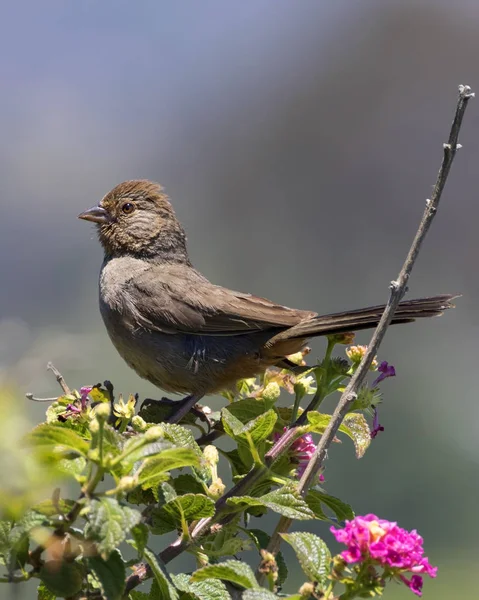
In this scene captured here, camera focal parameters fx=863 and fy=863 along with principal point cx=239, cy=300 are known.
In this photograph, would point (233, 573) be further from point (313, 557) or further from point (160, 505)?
point (160, 505)

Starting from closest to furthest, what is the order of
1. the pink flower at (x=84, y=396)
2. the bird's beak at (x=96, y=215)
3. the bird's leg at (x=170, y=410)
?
1. the pink flower at (x=84, y=396)
2. the bird's leg at (x=170, y=410)
3. the bird's beak at (x=96, y=215)

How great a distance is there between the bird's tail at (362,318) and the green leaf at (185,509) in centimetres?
130

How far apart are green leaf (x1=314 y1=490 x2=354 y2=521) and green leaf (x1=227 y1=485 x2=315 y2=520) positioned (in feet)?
0.77

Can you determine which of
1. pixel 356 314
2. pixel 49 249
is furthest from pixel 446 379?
pixel 49 249

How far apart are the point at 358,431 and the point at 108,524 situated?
884 mm

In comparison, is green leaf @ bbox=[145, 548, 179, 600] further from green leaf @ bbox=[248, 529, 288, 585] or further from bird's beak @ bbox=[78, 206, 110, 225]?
bird's beak @ bbox=[78, 206, 110, 225]

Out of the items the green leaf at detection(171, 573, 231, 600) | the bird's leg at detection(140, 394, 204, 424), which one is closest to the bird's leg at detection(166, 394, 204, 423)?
the bird's leg at detection(140, 394, 204, 424)

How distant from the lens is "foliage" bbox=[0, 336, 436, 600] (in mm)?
1225

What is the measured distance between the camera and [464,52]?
11.8 metres

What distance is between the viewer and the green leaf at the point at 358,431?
192cm

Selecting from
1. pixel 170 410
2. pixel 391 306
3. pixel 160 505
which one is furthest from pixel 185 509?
pixel 170 410

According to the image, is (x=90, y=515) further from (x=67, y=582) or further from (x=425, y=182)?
(x=425, y=182)

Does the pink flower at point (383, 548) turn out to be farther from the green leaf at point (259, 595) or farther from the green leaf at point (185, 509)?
the green leaf at point (185, 509)

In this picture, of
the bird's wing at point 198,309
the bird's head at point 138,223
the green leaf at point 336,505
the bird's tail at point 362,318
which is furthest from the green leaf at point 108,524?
the bird's head at point 138,223
